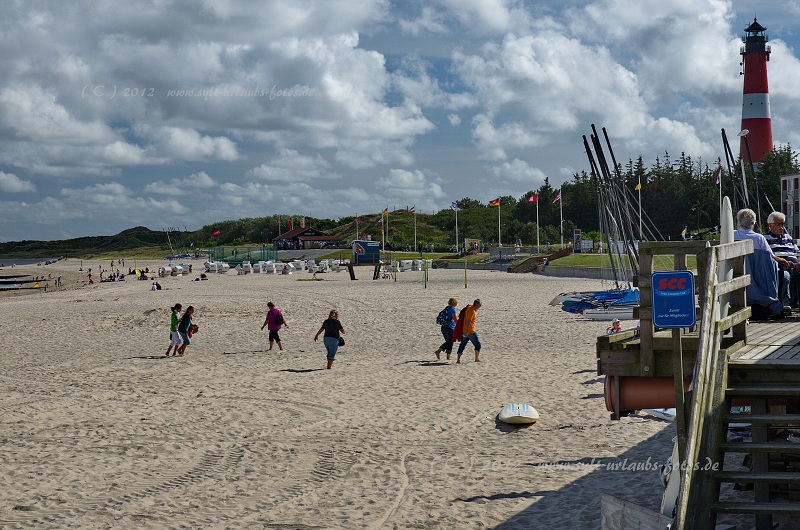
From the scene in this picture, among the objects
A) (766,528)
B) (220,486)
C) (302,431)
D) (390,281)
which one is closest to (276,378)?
(302,431)

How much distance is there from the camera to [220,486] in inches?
381

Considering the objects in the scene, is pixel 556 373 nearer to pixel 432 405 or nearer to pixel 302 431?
pixel 432 405

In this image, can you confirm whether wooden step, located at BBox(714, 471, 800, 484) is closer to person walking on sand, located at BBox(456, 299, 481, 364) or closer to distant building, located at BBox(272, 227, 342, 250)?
person walking on sand, located at BBox(456, 299, 481, 364)

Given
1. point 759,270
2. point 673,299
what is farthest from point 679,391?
point 759,270

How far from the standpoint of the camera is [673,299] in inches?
223

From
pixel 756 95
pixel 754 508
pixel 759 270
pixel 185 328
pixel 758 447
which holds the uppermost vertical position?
pixel 756 95

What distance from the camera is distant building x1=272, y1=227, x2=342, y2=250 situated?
12669cm

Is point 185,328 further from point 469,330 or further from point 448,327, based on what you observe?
point 469,330

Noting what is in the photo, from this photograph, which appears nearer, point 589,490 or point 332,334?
point 589,490

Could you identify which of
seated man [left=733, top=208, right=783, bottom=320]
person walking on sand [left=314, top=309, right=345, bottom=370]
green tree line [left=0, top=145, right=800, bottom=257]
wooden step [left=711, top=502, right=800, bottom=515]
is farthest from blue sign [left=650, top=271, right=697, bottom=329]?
green tree line [left=0, top=145, right=800, bottom=257]

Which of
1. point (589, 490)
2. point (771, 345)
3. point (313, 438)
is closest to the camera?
point (771, 345)

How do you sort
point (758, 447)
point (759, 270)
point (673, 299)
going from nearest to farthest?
point (673, 299)
point (758, 447)
point (759, 270)

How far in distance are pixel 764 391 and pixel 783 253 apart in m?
4.29

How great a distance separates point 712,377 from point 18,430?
10.5 meters
